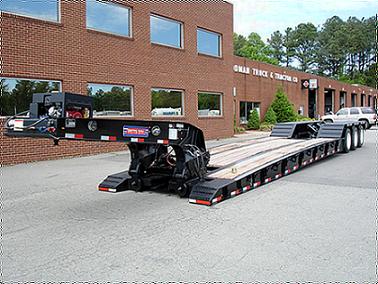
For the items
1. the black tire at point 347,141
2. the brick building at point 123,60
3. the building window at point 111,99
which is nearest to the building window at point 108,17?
the brick building at point 123,60

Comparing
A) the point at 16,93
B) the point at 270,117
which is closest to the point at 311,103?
the point at 270,117

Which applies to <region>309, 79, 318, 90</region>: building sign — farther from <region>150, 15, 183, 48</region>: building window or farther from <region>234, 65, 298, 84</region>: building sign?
<region>150, 15, 183, 48</region>: building window

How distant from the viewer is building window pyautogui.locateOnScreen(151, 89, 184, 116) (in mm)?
18125

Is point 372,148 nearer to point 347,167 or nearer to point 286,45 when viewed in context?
point 347,167

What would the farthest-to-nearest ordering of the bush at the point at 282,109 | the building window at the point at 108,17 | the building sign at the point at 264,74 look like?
the bush at the point at 282,109 → the building sign at the point at 264,74 → the building window at the point at 108,17

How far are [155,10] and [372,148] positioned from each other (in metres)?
11.0

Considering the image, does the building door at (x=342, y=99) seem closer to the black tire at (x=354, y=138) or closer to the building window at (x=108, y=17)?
the black tire at (x=354, y=138)

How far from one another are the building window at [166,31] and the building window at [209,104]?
3267mm

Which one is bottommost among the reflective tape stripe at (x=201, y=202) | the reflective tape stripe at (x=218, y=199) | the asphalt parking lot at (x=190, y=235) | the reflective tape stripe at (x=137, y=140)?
the asphalt parking lot at (x=190, y=235)

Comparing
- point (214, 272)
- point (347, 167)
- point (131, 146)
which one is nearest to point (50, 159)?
point (131, 146)

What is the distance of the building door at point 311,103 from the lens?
152 ft

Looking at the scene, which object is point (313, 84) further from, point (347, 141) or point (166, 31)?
point (347, 141)

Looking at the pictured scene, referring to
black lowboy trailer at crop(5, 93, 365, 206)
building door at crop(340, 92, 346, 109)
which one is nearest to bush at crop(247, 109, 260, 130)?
black lowboy trailer at crop(5, 93, 365, 206)

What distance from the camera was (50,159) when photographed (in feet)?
44.2
